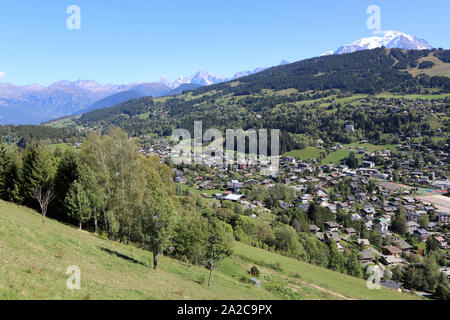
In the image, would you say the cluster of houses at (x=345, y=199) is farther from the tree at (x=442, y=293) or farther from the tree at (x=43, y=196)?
the tree at (x=43, y=196)

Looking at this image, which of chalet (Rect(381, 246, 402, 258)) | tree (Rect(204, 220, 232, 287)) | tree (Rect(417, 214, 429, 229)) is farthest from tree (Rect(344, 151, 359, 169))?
tree (Rect(204, 220, 232, 287))

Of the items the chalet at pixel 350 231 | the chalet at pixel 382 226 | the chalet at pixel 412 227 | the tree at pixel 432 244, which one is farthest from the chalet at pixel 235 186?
the tree at pixel 432 244

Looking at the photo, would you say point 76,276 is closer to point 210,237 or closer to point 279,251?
point 210,237

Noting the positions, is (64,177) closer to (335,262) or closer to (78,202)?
(78,202)

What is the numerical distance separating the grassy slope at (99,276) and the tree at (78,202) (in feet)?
17.9

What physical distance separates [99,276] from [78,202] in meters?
14.8

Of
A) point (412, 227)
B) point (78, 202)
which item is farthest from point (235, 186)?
point (78, 202)

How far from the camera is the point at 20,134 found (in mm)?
160250

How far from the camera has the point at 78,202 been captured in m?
27.5

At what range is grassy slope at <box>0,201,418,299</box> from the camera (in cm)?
1148

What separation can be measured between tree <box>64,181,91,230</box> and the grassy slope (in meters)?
5.46

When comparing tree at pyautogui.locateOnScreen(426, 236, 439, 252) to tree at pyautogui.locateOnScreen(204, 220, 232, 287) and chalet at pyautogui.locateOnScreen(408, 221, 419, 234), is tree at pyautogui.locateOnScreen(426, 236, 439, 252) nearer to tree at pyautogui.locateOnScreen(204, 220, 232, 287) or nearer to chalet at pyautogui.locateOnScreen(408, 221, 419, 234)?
chalet at pyautogui.locateOnScreen(408, 221, 419, 234)

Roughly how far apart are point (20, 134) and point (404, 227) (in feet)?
658

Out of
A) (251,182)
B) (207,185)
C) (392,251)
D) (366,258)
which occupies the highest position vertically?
(207,185)
